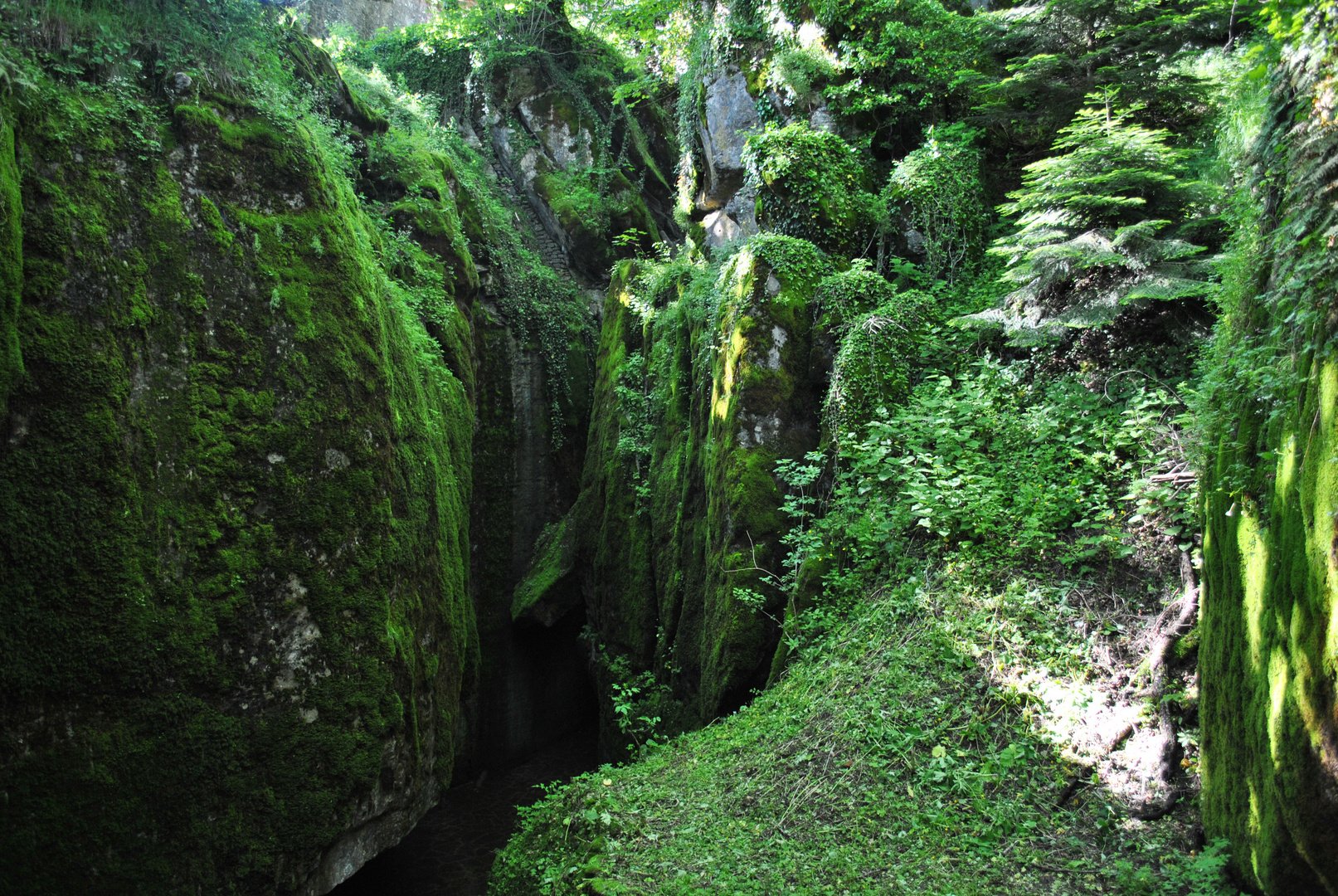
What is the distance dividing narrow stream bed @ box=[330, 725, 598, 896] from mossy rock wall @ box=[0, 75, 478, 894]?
2459mm

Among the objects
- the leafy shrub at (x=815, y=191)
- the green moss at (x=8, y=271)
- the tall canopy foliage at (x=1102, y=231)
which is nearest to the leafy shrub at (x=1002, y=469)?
the tall canopy foliage at (x=1102, y=231)

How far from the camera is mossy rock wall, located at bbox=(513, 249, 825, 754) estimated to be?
294 inches

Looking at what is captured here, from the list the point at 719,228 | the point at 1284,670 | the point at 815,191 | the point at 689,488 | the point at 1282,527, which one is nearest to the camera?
the point at 1284,670

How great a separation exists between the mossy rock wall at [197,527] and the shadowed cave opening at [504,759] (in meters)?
2.88

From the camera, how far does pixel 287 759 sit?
537 cm

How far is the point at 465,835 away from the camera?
9.89 metres

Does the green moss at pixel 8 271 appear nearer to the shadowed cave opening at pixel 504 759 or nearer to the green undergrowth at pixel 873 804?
the green undergrowth at pixel 873 804

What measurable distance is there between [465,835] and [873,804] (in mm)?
7832

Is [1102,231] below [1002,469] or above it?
above

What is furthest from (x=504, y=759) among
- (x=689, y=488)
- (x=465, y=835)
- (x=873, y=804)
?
(x=873, y=804)

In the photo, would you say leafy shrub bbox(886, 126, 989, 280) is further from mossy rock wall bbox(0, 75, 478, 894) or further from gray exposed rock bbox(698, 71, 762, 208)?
mossy rock wall bbox(0, 75, 478, 894)

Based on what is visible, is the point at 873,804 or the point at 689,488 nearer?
the point at 873,804

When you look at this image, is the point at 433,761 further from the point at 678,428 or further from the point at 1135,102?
the point at 1135,102

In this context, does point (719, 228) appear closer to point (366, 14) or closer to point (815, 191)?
point (815, 191)
